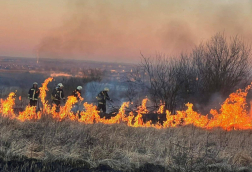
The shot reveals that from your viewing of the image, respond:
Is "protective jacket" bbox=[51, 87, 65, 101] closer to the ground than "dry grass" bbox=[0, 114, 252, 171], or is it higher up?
higher up

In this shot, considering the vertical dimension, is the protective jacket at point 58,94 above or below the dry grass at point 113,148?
above

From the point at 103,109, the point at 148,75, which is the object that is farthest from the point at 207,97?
the point at 103,109

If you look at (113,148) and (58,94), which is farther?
(58,94)

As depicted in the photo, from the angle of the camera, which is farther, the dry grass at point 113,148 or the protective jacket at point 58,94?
the protective jacket at point 58,94

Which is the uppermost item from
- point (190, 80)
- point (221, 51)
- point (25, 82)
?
point (221, 51)

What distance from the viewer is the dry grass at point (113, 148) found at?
5.25 metres

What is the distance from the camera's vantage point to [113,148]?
5.95 m

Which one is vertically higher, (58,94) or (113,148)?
(58,94)

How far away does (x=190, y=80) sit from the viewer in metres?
16.3

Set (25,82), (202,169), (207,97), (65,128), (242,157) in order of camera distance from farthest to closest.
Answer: (25,82), (207,97), (65,128), (242,157), (202,169)

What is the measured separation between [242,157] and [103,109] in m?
7.99

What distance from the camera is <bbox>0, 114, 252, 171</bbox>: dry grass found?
17.2 ft

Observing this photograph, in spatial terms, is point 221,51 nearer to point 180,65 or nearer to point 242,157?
point 180,65

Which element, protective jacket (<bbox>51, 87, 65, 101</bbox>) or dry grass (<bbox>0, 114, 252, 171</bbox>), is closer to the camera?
dry grass (<bbox>0, 114, 252, 171</bbox>)
